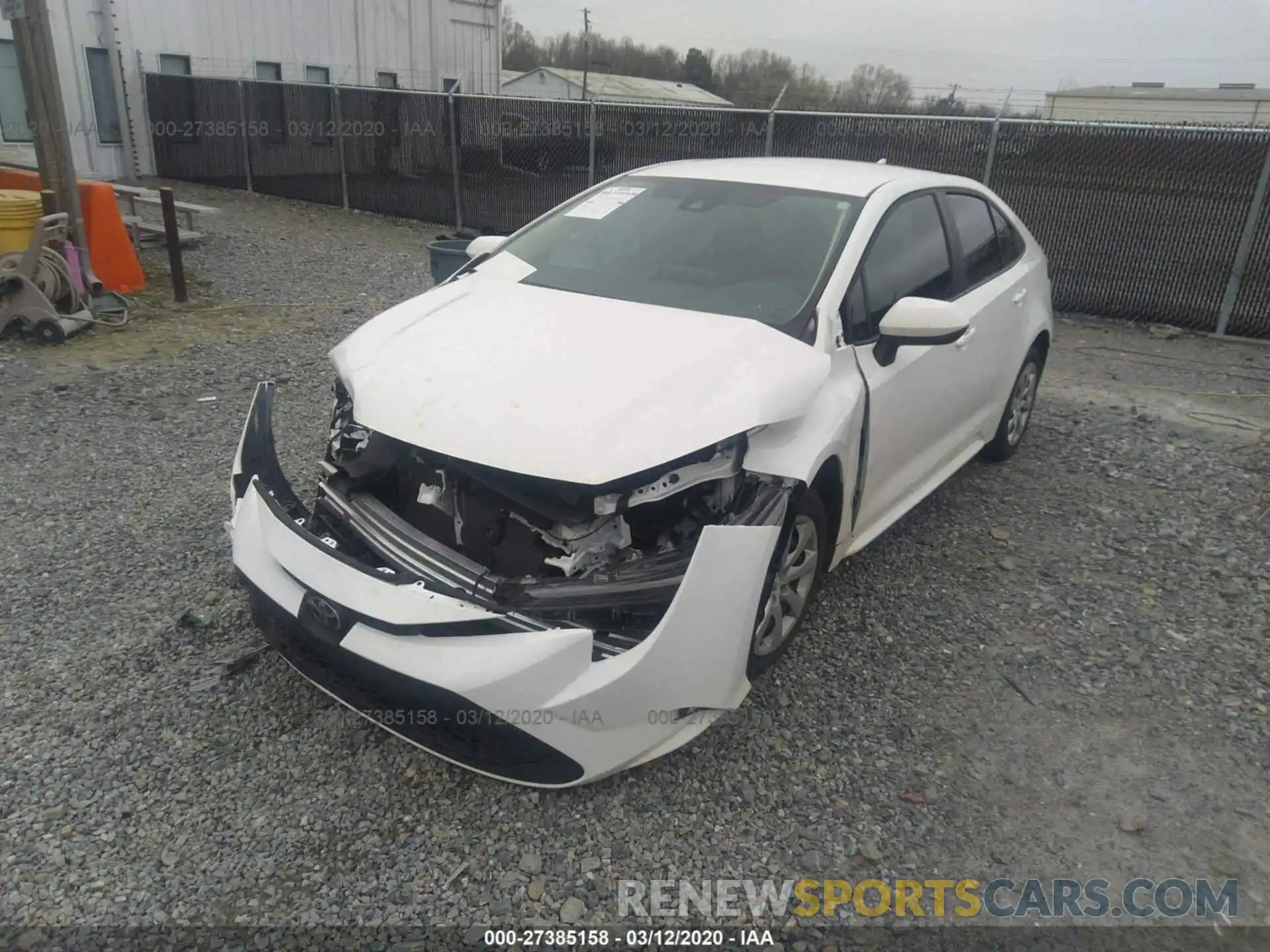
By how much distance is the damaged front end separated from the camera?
2447 millimetres

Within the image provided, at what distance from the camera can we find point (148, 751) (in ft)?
8.71

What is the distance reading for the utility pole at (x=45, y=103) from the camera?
6.84 metres

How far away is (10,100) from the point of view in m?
13.3

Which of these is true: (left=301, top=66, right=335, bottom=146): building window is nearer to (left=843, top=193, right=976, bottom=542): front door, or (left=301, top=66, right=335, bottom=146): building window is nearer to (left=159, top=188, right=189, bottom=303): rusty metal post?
(left=159, top=188, right=189, bottom=303): rusty metal post

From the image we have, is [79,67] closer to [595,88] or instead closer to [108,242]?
[108,242]

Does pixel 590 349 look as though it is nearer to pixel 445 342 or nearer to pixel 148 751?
pixel 445 342

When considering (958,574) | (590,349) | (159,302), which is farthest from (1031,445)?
(159,302)

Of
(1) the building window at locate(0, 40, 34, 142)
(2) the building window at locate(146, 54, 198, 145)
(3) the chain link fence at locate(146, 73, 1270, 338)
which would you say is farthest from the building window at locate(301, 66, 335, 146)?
(1) the building window at locate(0, 40, 34, 142)

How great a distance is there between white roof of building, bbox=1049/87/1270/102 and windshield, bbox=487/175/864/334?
44.0 m

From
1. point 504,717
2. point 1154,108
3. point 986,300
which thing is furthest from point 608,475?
point 1154,108

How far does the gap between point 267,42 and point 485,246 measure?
15773 millimetres

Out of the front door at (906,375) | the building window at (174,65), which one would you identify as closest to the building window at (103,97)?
the building window at (174,65)

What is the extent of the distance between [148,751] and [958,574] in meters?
3.12

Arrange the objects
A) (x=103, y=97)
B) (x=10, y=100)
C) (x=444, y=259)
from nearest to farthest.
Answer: (x=444, y=259)
(x=10, y=100)
(x=103, y=97)
